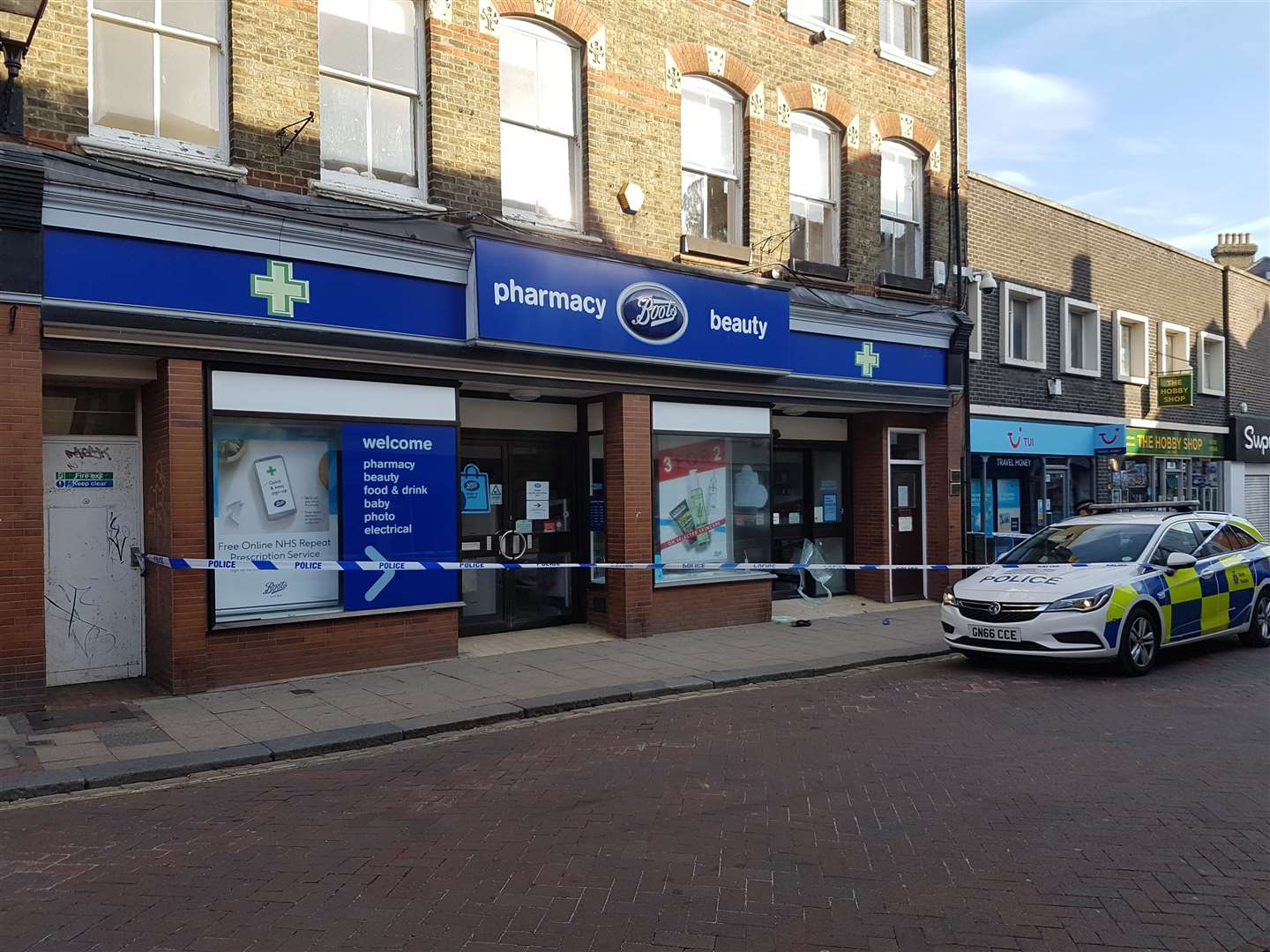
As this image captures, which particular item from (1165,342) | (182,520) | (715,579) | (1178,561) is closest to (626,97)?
(715,579)

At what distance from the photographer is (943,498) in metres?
16.3

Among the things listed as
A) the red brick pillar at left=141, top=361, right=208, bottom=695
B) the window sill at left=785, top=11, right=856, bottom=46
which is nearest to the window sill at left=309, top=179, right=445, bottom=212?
the red brick pillar at left=141, top=361, right=208, bottom=695

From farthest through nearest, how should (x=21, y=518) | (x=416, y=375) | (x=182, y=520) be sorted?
(x=416, y=375)
(x=182, y=520)
(x=21, y=518)

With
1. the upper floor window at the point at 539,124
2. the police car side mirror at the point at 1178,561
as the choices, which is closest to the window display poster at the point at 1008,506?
the police car side mirror at the point at 1178,561

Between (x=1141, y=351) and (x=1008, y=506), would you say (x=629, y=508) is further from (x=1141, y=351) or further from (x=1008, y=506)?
(x=1141, y=351)

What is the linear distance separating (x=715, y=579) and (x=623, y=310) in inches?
145

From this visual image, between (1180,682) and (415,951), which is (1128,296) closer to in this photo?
(1180,682)

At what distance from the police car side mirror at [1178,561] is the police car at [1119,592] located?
2 cm

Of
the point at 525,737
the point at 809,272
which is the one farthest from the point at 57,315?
the point at 809,272

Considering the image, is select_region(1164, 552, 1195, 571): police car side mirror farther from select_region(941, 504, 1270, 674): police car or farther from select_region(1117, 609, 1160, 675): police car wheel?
select_region(1117, 609, 1160, 675): police car wheel

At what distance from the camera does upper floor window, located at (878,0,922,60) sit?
15969mm

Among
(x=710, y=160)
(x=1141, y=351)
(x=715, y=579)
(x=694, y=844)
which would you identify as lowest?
(x=694, y=844)

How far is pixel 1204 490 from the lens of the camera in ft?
76.1

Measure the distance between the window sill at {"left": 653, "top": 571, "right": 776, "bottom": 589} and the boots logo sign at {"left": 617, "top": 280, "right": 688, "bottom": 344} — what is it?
295 cm
